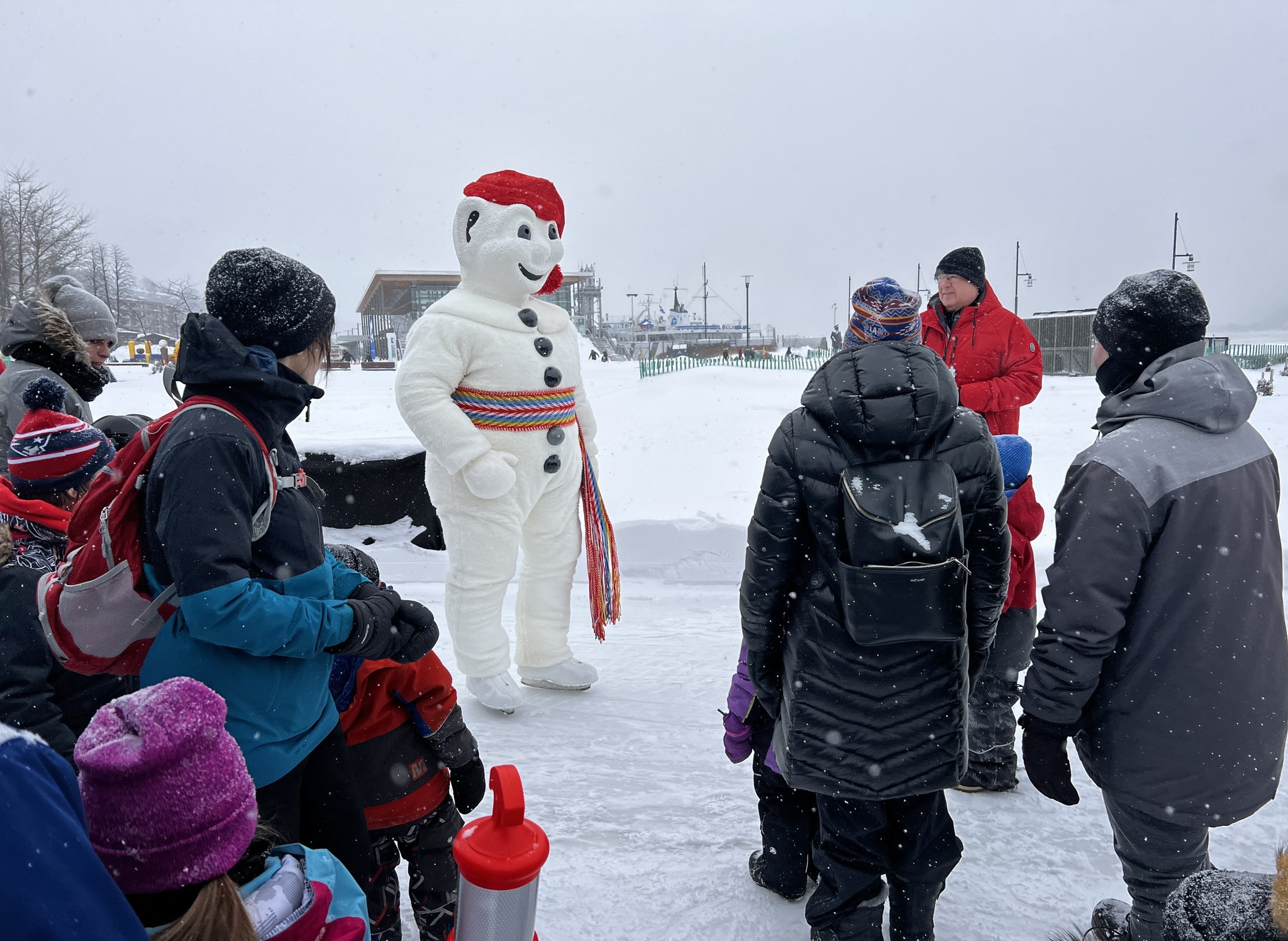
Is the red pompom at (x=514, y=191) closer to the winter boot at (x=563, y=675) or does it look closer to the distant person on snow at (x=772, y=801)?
the winter boot at (x=563, y=675)

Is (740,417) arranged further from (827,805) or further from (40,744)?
(40,744)

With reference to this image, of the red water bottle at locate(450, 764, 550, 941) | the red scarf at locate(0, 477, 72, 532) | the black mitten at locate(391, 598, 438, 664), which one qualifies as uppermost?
the red scarf at locate(0, 477, 72, 532)

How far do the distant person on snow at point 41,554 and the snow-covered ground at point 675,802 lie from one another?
1057 millimetres

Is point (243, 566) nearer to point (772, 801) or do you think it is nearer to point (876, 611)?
point (876, 611)

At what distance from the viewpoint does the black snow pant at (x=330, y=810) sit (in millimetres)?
1732

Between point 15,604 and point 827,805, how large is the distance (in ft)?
6.64

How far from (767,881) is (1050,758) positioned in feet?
2.96

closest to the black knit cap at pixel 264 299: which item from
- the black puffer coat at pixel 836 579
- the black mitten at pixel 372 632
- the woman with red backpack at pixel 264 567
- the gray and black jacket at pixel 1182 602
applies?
the woman with red backpack at pixel 264 567

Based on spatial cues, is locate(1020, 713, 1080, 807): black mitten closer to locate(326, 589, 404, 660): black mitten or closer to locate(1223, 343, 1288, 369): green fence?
locate(326, 589, 404, 660): black mitten

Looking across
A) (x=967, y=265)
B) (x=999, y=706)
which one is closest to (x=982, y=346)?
(x=967, y=265)

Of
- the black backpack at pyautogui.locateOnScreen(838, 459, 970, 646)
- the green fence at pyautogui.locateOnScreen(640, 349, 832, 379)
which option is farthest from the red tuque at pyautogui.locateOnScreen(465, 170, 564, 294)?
the green fence at pyautogui.locateOnScreen(640, 349, 832, 379)

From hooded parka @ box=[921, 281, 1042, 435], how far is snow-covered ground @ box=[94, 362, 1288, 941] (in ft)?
5.50

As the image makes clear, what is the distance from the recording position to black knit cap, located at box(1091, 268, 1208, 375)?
188 cm

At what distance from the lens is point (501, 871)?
3.59ft
